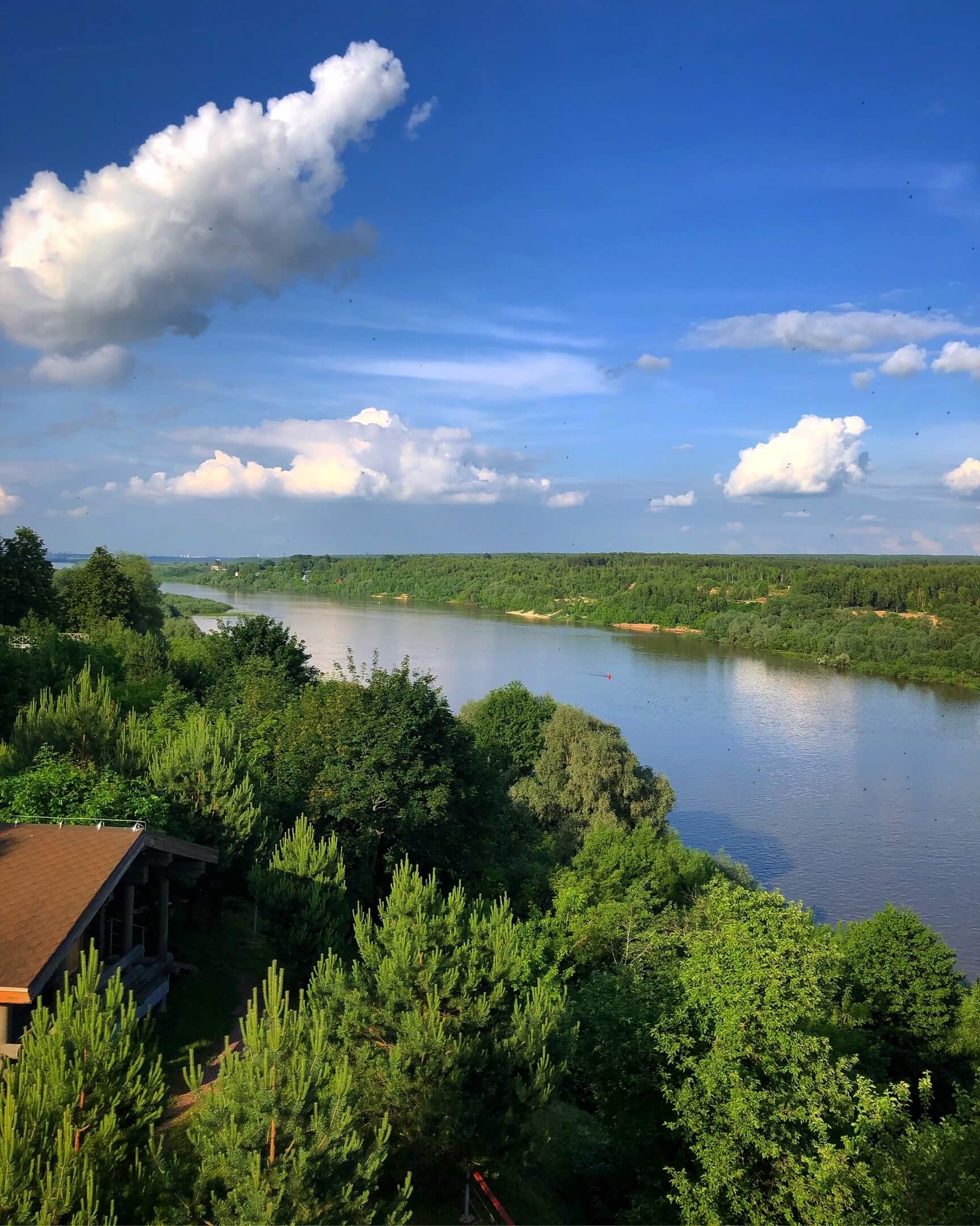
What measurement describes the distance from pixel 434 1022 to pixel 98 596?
106ft

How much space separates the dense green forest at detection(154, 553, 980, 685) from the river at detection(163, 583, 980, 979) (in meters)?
4.99

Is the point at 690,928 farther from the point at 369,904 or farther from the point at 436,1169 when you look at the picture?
the point at 436,1169

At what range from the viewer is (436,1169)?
7.43 metres

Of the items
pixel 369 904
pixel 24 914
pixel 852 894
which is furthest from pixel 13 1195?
pixel 852 894

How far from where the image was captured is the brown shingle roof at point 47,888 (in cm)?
673

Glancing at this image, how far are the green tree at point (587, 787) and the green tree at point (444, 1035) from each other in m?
16.7

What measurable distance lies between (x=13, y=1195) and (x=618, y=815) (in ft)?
73.9

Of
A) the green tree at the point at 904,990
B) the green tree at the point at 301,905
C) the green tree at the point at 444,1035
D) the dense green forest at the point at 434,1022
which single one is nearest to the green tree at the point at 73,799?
the dense green forest at the point at 434,1022

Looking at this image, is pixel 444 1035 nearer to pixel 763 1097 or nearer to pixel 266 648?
pixel 763 1097

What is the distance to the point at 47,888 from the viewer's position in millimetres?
7629

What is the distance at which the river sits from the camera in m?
26.8

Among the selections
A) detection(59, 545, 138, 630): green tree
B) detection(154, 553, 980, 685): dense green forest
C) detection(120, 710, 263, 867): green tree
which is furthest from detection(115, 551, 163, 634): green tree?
detection(154, 553, 980, 685): dense green forest

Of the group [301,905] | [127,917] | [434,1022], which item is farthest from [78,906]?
[301,905]

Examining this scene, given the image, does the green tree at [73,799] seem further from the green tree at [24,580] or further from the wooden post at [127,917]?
the green tree at [24,580]
